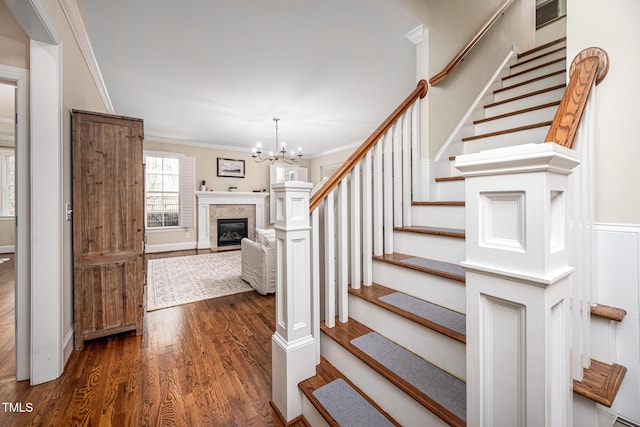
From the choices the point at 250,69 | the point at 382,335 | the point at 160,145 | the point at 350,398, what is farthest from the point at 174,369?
the point at 160,145

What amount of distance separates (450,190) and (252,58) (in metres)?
2.40

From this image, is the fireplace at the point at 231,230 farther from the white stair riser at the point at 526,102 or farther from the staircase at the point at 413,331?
the white stair riser at the point at 526,102

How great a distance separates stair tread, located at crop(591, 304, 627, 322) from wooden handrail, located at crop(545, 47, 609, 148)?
0.68 m

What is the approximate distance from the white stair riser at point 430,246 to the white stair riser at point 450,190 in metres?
0.60

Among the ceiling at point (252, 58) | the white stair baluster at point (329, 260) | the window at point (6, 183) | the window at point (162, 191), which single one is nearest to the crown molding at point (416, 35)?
the ceiling at point (252, 58)

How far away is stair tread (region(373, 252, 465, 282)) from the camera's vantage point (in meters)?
1.35

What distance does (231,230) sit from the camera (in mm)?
6930

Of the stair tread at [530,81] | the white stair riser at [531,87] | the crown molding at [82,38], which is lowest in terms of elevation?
the white stair riser at [531,87]

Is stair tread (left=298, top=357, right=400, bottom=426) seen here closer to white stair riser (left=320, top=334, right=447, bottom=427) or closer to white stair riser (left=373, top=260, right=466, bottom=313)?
white stair riser (left=320, top=334, right=447, bottom=427)

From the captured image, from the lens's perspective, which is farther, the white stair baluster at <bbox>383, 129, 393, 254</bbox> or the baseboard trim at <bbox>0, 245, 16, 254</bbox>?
the baseboard trim at <bbox>0, 245, 16, 254</bbox>

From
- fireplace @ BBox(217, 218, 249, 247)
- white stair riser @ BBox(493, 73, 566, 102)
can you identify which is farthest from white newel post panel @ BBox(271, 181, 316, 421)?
fireplace @ BBox(217, 218, 249, 247)

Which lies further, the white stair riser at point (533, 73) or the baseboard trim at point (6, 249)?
the baseboard trim at point (6, 249)

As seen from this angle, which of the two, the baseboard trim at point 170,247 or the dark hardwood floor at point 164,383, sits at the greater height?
the baseboard trim at point 170,247

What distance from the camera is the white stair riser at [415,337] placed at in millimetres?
1120
